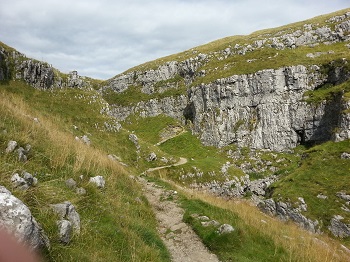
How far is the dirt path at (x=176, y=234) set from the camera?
10938mm

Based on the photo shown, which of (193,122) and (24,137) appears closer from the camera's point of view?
(24,137)

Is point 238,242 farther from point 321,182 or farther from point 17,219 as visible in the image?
point 321,182

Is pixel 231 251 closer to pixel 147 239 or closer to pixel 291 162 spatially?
pixel 147 239

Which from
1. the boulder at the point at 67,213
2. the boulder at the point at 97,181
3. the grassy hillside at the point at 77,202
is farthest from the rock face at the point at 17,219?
the boulder at the point at 97,181

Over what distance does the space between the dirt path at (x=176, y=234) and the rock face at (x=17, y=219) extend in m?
6.75

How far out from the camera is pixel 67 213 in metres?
6.80

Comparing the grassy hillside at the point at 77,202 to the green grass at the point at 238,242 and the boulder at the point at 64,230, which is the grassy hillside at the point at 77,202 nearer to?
the boulder at the point at 64,230

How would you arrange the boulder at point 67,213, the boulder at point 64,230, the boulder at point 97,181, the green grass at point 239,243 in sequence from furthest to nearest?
the green grass at point 239,243 → the boulder at point 97,181 → the boulder at point 67,213 → the boulder at point 64,230

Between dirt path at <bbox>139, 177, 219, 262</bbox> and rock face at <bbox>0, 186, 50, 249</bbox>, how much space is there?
6746 millimetres

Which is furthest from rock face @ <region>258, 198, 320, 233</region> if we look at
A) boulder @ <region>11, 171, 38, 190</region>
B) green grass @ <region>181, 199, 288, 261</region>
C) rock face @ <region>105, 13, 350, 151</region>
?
boulder @ <region>11, 171, 38, 190</region>

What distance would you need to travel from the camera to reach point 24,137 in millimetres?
9328

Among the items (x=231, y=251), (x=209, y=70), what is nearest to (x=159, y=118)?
(x=209, y=70)

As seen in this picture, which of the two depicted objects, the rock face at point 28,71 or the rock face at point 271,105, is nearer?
the rock face at point 28,71

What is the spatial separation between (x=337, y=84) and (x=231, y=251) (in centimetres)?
6300
